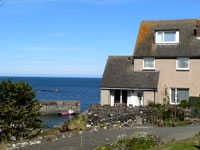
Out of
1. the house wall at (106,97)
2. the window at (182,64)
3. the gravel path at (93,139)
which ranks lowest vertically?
the gravel path at (93,139)

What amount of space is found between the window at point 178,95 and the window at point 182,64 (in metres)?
2.22

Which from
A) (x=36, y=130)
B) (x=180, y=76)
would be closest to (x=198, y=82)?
(x=180, y=76)

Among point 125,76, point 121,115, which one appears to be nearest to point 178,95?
point 125,76

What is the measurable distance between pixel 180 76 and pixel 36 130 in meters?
16.2

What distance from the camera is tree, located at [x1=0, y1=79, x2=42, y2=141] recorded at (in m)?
19.6

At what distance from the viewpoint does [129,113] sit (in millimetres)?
23844

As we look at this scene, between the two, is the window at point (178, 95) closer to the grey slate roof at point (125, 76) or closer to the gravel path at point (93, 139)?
the grey slate roof at point (125, 76)

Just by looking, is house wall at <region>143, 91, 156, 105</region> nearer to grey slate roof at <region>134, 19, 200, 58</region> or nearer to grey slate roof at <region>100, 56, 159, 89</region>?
grey slate roof at <region>100, 56, 159, 89</region>

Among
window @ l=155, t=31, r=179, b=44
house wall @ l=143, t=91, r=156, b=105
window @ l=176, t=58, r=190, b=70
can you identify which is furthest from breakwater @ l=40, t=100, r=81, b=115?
window @ l=176, t=58, r=190, b=70

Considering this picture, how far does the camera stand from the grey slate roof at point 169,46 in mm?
31297

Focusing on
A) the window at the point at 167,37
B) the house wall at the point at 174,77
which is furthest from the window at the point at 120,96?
the window at the point at 167,37

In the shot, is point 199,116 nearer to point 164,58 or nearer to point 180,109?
point 180,109

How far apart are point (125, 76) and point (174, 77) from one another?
499cm

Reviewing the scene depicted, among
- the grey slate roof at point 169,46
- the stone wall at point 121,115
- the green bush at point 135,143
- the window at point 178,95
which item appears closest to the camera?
the green bush at point 135,143
